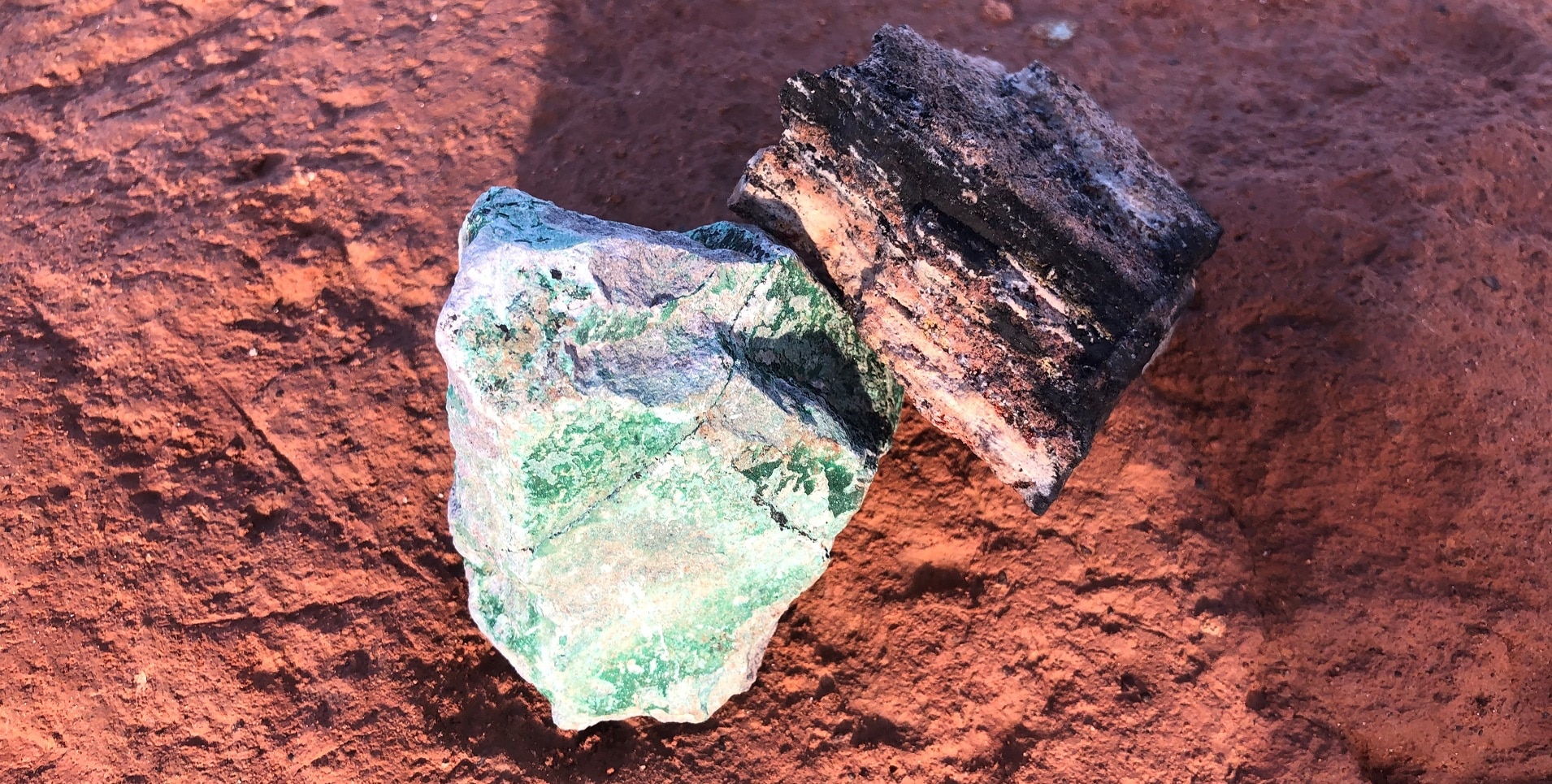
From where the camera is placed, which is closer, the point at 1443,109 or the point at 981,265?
the point at 981,265

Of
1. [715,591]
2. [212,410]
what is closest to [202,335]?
[212,410]

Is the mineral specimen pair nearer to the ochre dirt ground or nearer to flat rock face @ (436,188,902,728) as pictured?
flat rock face @ (436,188,902,728)

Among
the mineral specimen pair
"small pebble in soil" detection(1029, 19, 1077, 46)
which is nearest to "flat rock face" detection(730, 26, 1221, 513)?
the mineral specimen pair

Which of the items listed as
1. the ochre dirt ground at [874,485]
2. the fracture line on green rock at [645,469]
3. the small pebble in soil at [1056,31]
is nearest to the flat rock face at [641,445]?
the fracture line on green rock at [645,469]

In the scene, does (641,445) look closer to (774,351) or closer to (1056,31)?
(774,351)

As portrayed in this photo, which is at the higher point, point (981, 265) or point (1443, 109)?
point (1443, 109)

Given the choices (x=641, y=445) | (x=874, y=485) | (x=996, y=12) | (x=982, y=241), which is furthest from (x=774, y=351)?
(x=996, y=12)

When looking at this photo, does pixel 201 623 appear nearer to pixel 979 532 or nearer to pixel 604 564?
pixel 604 564
